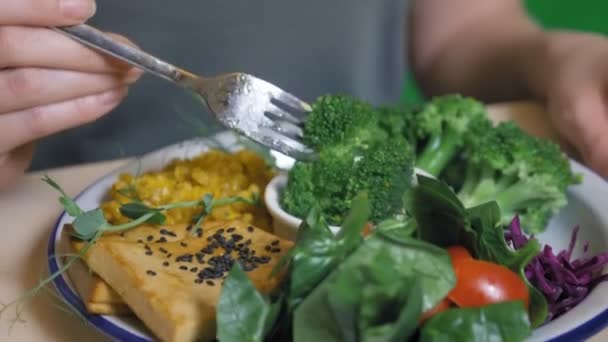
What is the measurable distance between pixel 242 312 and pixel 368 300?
125 mm

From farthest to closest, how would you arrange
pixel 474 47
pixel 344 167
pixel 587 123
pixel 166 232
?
pixel 474 47, pixel 587 123, pixel 344 167, pixel 166 232

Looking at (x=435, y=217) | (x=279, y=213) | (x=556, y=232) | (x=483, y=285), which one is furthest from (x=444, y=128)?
(x=483, y=285)

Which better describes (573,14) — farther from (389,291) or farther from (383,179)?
(389,291)

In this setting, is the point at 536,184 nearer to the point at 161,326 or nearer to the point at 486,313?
the point at 486,313

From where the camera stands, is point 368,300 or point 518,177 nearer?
point 368,300

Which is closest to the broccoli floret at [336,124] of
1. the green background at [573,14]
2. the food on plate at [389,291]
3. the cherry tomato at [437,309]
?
the food on plate at [389,291]

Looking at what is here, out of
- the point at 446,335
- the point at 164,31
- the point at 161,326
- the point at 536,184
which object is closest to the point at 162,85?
the point at 164,31

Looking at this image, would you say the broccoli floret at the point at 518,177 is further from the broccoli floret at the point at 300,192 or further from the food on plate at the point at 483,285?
the food on plate at the point at 483,285

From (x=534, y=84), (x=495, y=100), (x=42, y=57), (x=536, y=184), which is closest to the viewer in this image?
(x=42, y=57)

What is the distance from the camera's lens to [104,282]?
0.95 metres

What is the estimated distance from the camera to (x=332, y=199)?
3.79 feet

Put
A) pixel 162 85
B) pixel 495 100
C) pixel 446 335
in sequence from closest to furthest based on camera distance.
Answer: pixel 446 335 < pixel 162 85 < pixel 495 100

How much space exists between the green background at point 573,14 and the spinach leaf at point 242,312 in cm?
214

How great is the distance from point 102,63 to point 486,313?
628 millimetres
